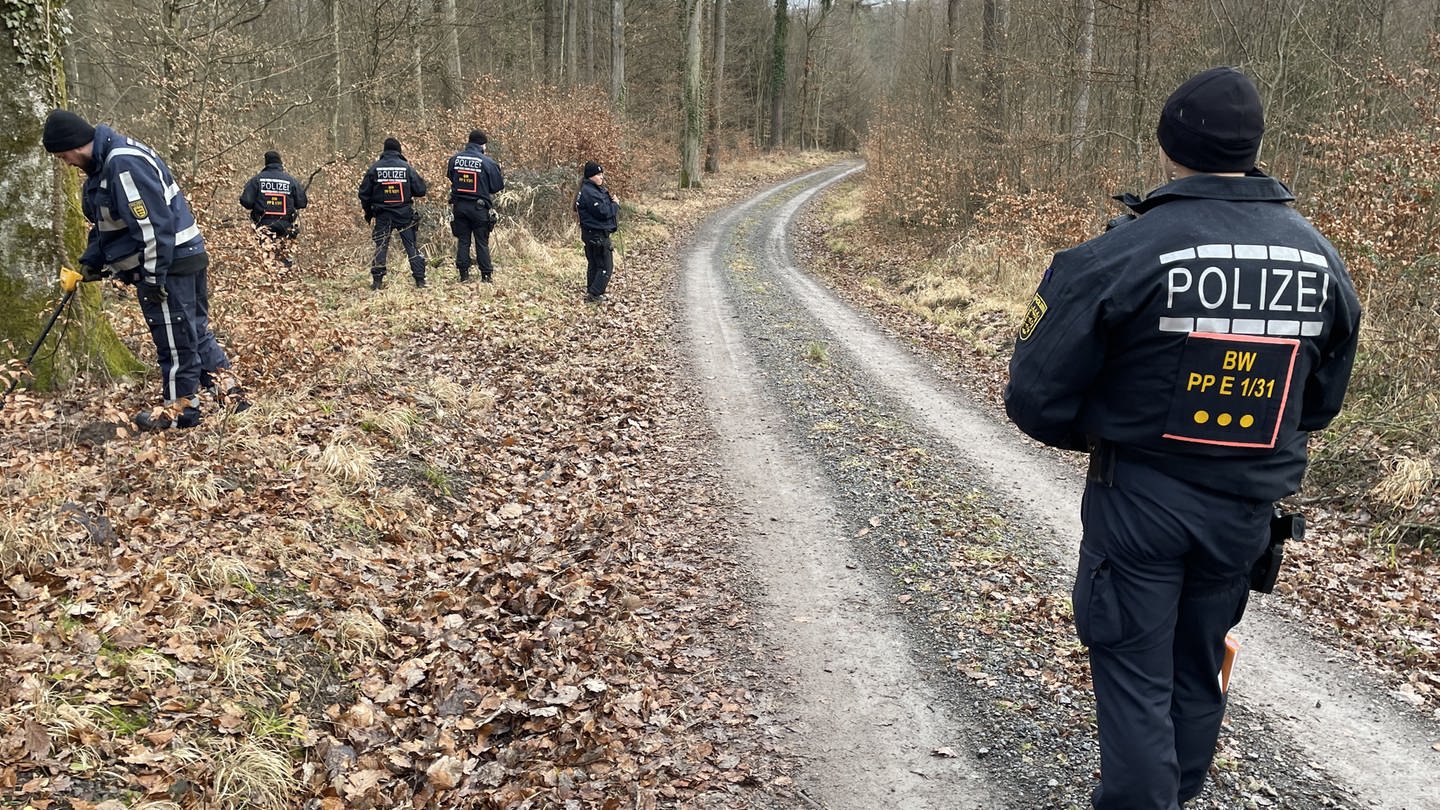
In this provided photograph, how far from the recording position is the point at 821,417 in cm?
852

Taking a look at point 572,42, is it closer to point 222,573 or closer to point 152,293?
point 152,293

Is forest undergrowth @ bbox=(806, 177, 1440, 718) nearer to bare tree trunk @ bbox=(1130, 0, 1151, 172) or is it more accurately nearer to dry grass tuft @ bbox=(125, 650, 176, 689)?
bare tree trunk @ bbox=(1130, 0, 1151, 172)

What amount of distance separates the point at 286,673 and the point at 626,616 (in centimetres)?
182

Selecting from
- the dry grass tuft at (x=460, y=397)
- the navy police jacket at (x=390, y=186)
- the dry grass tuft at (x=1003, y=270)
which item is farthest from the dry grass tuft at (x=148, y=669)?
the dry grass tuft at (x=1003, y=270)

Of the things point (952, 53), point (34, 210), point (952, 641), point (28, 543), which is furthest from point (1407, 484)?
point (952, 53)

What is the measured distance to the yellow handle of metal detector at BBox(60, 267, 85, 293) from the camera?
19.4ft

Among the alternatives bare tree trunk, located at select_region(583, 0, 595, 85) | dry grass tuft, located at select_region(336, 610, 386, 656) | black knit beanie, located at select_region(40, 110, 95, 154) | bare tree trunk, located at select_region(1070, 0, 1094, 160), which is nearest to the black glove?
black knit beanie, located at select_region(40, 110, 95, 154)

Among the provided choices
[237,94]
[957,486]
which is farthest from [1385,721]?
[237,94]

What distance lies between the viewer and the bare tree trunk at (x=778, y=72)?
42062 mm

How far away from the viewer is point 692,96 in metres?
28.1

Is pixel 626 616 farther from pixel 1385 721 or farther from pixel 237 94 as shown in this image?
pixel 237 94

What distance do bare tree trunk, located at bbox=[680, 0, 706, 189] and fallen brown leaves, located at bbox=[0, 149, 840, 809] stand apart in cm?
2197

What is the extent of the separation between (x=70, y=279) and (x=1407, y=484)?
32.6 ft

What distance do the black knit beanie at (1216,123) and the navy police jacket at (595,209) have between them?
446 inches
